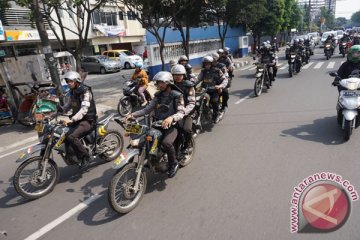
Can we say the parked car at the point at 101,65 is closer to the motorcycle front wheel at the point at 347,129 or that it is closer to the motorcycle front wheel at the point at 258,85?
the motorcycle front wheel at the point at 258,85

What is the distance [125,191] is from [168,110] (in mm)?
1379

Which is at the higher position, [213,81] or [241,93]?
[213,81]

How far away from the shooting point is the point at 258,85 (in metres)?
10.0

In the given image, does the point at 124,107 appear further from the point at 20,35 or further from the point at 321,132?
the point at 20,35

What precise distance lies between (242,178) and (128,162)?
1.67m

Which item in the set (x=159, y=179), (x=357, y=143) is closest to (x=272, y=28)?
(x=357, y=143)

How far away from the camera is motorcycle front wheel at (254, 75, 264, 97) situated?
389 inches

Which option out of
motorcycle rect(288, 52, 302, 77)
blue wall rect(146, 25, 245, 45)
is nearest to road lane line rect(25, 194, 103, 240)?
motorcycle rect(288, 52, 302, 77)

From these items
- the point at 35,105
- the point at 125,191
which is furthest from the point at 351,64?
the point at 35,105

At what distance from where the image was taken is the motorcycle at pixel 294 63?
13.4 metres

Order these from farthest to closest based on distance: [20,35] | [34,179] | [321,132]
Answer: [20,35]
[321,132]
[34,179]

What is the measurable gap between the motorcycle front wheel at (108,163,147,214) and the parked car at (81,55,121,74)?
19858mm

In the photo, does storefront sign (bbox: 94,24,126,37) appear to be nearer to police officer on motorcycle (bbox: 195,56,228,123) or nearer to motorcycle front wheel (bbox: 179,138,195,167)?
police officer on motorcycle (bbox: 195,56,228,123)

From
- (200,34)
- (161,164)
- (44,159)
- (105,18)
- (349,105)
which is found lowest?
(161,164)
